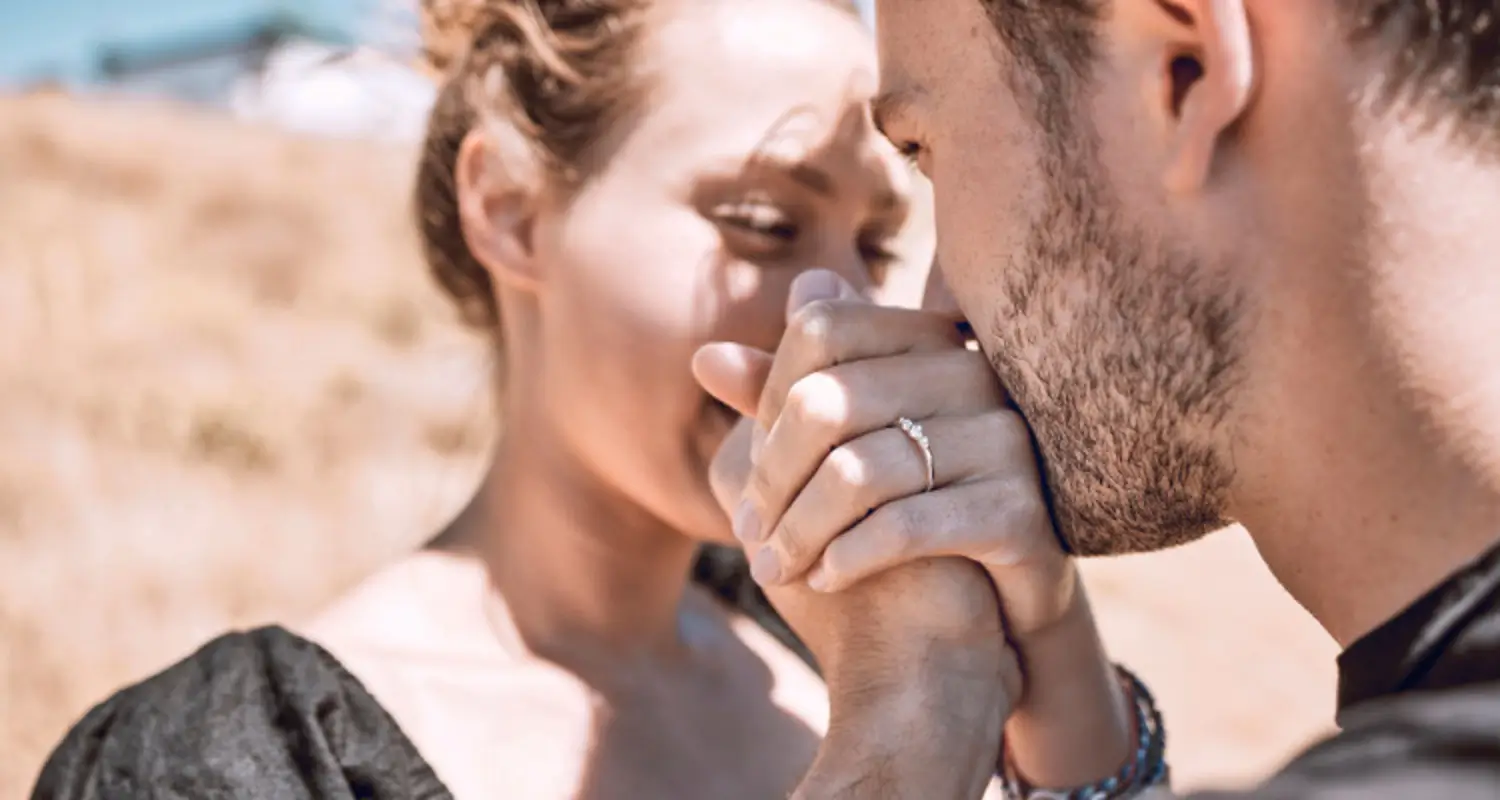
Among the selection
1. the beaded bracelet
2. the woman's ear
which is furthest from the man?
the woman's ear

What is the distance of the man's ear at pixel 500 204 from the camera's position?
6.91 feet

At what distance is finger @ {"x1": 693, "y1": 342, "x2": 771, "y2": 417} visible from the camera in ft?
5.63

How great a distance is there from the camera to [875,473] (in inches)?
56.8

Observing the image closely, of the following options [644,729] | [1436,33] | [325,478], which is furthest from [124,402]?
[1436,33]

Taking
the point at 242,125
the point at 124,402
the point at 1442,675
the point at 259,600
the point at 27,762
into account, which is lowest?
the point at 242,125

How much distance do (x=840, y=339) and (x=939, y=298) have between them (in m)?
0.25

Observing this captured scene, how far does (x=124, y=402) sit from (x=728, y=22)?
20.9ft

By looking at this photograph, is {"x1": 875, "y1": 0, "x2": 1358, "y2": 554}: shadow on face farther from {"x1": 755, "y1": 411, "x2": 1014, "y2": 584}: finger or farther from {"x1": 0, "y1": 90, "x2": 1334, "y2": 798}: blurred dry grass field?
{"x1": 0, "y1": 90, "x2": 1334, "y2": 798}: blurred dry grass field

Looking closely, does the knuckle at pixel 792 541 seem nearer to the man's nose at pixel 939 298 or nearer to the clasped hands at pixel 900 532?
the clasped hands at pixel 900 532

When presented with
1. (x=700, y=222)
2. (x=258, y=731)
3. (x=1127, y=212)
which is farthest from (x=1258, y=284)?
(x=258, y=731)

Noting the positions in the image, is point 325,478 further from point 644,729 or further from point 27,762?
point 644,729

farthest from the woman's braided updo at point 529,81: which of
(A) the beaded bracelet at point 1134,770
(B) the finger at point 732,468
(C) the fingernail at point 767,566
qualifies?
(A) the beaded bracelet at point 1134,770

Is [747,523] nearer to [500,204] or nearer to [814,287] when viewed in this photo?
[814,287]

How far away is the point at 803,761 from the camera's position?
216 cm
